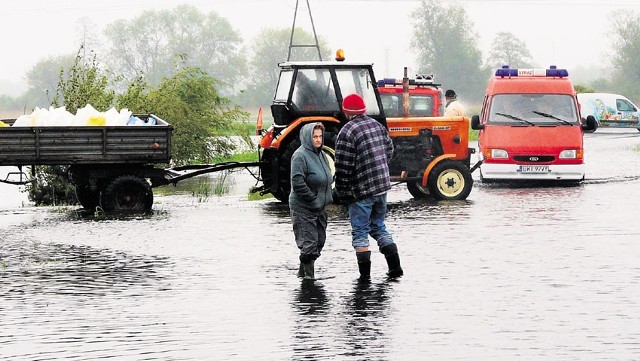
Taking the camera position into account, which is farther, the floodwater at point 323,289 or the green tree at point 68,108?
the green tree at point 68,108

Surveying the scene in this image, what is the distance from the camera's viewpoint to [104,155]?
21.4m

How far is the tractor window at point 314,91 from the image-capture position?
22.7 metres

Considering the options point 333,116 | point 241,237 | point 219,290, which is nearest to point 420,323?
point 219,290

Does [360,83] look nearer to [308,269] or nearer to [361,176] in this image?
[361,176]

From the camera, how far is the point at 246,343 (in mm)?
9906

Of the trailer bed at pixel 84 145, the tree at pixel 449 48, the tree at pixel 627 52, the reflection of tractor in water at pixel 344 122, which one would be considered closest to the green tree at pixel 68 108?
the trailer bed at pixel 84 145

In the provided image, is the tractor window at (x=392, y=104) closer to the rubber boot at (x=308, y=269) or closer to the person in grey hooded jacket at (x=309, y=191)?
the person in grey hooded jacket at (x=309, y=191)

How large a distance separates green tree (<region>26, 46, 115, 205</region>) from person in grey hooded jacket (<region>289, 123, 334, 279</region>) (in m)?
12.9

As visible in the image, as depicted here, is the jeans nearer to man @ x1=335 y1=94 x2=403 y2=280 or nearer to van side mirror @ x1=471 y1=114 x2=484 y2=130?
man @ x1=335 y1=94 x2=403 y2=280

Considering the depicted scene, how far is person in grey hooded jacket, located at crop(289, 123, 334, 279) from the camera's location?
13531 millimetres

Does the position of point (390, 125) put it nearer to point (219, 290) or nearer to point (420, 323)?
point (219, 290)

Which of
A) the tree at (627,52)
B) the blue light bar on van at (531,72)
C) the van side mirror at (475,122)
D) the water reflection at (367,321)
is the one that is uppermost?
the tree at (627,52)

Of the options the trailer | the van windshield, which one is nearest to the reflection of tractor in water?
the trailer

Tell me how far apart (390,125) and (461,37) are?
4722 inches
